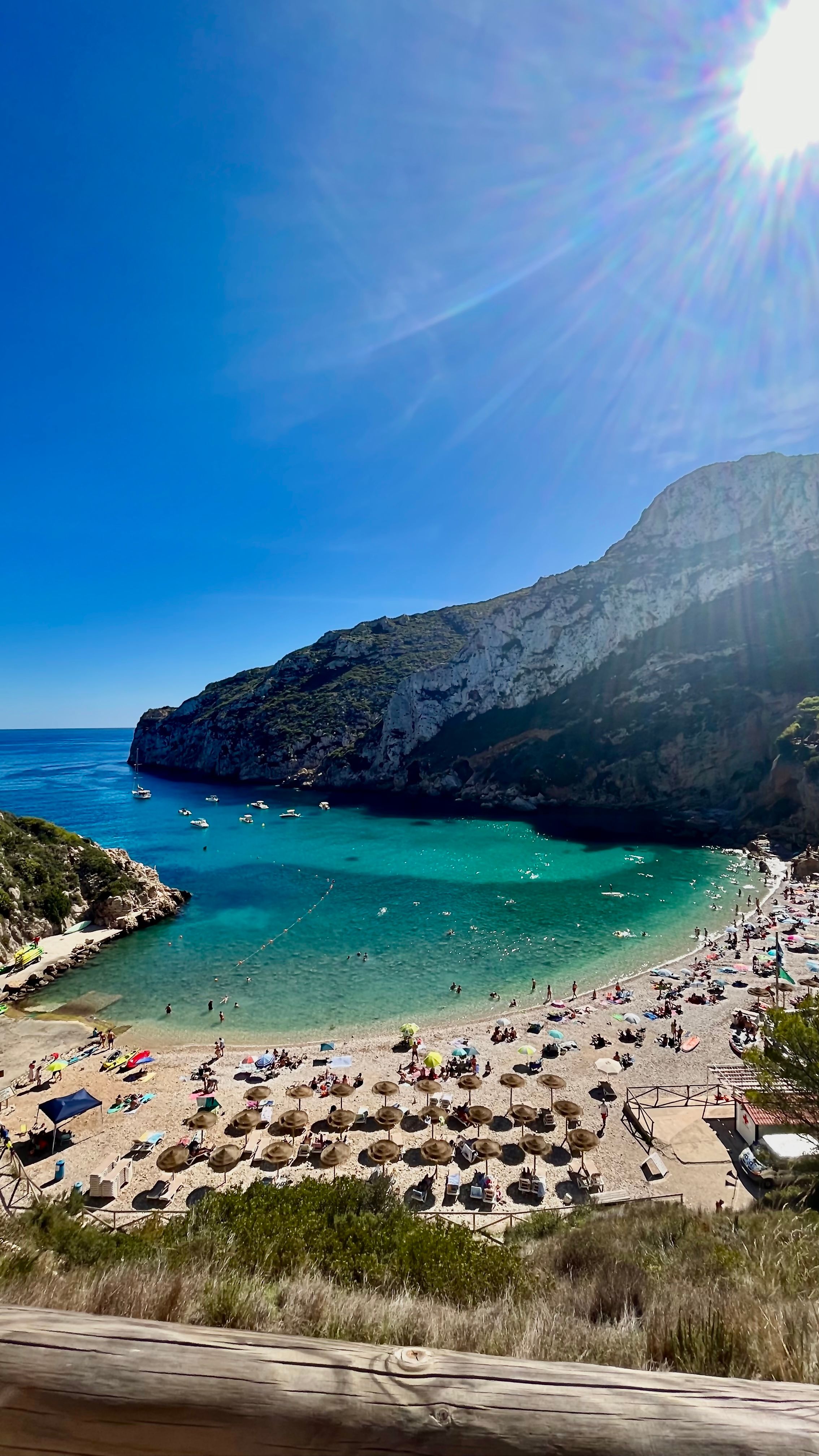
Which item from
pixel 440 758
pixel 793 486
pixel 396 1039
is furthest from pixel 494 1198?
pixel 793 486

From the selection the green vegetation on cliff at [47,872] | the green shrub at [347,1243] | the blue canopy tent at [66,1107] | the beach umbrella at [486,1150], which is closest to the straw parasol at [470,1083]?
the beach umbrella at [486,1150]

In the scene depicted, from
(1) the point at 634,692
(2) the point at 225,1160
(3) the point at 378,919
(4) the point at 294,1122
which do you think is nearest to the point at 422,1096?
(4) the point at 294,1122

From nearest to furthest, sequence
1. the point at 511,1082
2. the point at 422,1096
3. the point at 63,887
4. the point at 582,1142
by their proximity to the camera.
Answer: the point at 582,1142
the point at 511,1082
the point at 422,1096
the point at 63,887

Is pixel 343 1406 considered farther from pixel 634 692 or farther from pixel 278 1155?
pixel 634 692

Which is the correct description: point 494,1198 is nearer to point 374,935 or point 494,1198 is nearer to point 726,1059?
point 726,1059

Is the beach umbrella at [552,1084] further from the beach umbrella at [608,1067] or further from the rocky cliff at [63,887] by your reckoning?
the rocky cliff at [63,887]

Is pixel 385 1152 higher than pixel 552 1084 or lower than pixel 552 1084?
higher

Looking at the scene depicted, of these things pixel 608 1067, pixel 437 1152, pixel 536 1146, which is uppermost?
pixel 437 1152
